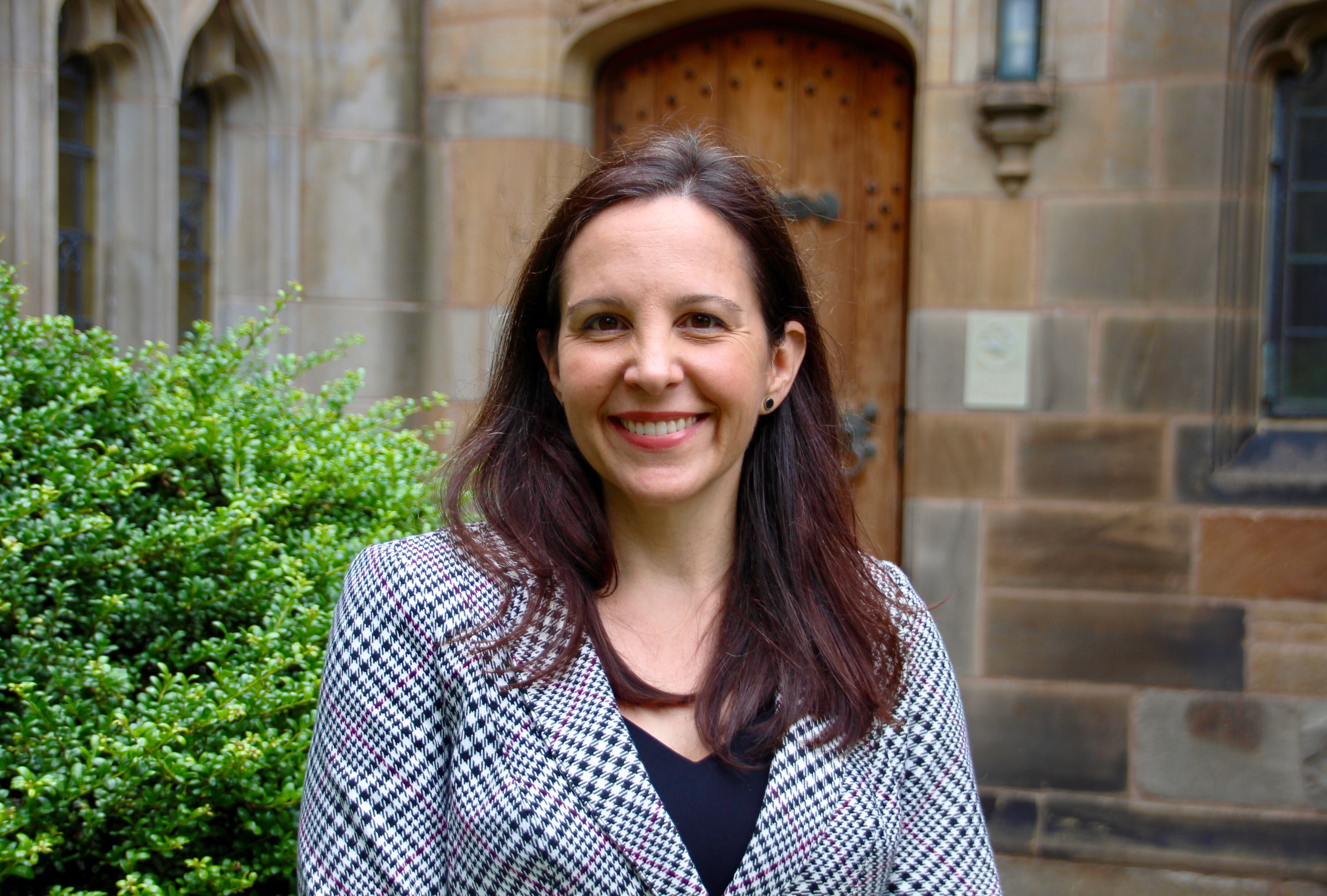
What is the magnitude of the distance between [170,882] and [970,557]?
2761mm

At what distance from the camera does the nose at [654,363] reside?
4.53 feet

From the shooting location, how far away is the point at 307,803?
53.2 inches

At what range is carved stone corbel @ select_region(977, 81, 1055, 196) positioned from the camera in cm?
374

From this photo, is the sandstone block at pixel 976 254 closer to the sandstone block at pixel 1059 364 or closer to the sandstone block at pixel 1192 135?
the sandstone block at pixel 1059 364

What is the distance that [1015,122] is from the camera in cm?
378

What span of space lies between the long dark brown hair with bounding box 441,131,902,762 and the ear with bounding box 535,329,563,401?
0.06 ft

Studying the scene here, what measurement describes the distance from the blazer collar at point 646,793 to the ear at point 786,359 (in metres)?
0.46

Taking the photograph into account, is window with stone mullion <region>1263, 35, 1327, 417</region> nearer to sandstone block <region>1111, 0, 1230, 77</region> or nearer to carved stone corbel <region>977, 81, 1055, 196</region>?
sandstone block <region>1111, 0, 1230, 77</region>

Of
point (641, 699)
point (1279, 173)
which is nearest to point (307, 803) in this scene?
point (641, 699)

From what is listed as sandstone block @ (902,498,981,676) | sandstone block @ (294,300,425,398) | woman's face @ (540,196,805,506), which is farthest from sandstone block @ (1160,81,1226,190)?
woman's face @ (540,196,805,506)

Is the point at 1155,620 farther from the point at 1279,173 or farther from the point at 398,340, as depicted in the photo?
the point at 398,340

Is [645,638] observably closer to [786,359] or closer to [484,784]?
[484,784]

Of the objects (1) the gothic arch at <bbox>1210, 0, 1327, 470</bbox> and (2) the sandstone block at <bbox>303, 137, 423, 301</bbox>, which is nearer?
(1) the gothic arch at <bbox>1210, 0, 1327, 470</bbox>

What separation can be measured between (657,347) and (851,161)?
307 cm
